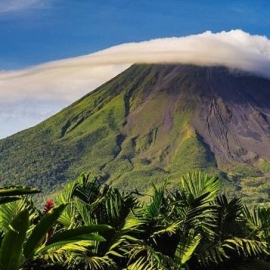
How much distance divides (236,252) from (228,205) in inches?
30.9

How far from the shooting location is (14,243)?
14.0 feet

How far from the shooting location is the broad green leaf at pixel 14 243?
4262mm

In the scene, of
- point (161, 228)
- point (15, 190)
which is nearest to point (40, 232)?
point (15, 190)

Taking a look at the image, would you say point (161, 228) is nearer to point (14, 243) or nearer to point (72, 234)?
point (72, 234)

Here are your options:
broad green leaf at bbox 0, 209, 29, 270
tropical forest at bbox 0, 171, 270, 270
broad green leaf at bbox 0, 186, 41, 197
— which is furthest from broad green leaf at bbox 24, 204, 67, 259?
tropical forest at bbox 0, 171, 270, 270

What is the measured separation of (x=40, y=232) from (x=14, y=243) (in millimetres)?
219

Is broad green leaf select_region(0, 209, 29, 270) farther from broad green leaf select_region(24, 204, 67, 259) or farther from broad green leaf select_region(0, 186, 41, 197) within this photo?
broad green leaf select_region(0, 186, 41, 197)

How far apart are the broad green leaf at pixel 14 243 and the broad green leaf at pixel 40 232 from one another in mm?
92

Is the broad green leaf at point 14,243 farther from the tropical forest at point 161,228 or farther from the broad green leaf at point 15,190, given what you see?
the tropical forest at point 161,228

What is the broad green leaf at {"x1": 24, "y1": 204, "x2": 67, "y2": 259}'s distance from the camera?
14.4 feet

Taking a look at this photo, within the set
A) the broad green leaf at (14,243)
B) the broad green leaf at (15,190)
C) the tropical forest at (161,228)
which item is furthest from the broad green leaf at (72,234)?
the tropical forest at (161,228)

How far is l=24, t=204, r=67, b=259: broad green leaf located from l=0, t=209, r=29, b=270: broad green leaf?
92 millimetres

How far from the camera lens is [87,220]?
8781 mm

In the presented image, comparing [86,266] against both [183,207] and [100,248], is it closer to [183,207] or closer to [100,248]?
[100,248]
